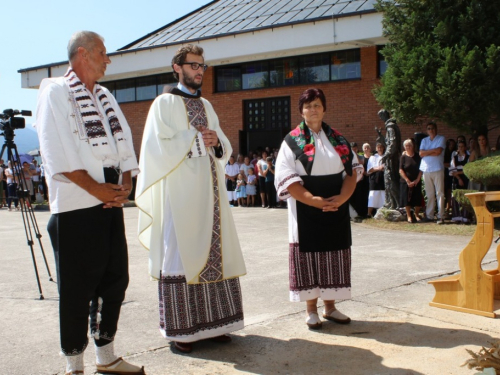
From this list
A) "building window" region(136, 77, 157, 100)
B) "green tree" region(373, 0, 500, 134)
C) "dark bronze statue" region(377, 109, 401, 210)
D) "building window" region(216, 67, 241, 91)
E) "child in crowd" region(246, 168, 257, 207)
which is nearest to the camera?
"green tree" region(373, 0, 500, 134)

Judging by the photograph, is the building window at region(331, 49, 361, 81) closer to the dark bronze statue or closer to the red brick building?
the red brick building

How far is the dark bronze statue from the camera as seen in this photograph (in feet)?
40.0

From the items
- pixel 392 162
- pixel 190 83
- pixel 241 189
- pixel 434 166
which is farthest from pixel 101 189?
pixel 241 189

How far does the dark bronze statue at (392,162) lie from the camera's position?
12.2 metres

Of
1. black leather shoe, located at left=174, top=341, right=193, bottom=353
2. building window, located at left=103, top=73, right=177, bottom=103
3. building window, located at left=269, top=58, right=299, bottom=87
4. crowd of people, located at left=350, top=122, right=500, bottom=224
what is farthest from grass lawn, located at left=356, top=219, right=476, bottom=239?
building window, located at left=103, top=73, right=177, bottom=103

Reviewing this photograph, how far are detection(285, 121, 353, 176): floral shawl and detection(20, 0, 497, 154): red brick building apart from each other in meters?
12.0

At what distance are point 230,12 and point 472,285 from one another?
741 inches

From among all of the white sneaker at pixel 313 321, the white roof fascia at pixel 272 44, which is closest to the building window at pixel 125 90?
the white roof fascia at pixel 272 44

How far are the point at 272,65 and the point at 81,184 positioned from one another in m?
17.0

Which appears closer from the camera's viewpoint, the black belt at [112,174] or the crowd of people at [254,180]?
the black belt at [112,174]

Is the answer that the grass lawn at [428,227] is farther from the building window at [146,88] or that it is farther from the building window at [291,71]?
the building window at [146,88]

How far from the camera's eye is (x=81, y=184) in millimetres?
3234

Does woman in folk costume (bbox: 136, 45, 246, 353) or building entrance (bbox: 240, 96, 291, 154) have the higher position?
building entrance (bbox: 240, 96, 291, 154)

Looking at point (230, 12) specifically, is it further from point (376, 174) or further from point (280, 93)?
point (376, 174)
